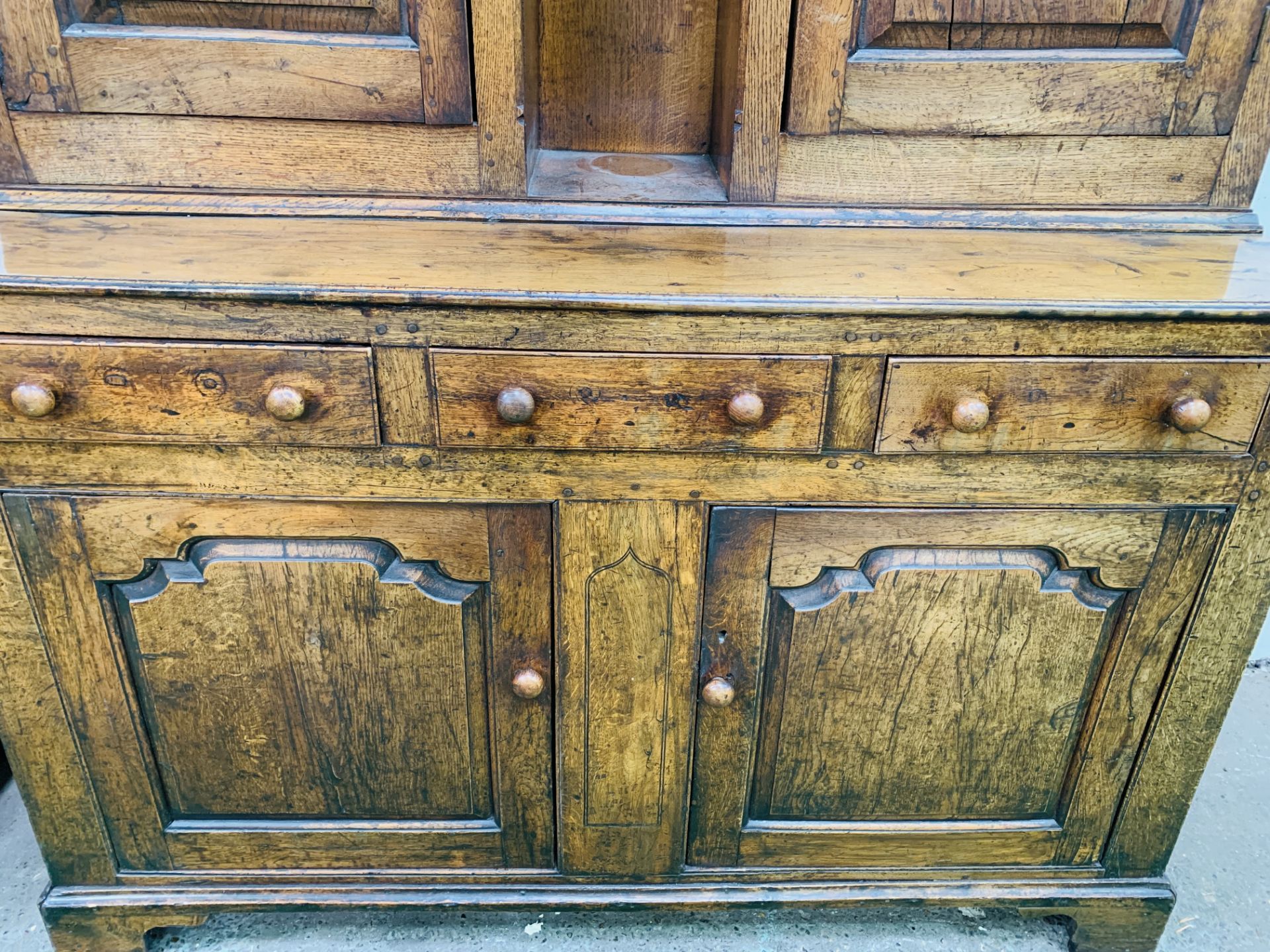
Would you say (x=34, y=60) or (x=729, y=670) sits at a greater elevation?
(x=34, y=60)

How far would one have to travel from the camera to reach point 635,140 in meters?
1.45

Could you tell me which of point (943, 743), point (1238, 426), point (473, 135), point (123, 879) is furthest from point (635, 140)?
point (123, 879)

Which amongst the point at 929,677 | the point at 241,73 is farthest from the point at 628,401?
the point at 241,73

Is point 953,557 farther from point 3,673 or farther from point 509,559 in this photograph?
point 3,673

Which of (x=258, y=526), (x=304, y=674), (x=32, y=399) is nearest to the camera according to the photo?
(x=32, y=399)

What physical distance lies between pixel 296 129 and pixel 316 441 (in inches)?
19.3

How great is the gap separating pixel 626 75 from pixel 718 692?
3.17 feet

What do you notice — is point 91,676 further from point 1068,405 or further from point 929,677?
point 1068,405

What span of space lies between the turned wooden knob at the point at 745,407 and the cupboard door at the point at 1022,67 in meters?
0.47

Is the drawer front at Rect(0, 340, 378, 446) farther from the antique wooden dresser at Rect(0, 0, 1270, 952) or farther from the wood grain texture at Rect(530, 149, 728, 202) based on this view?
the wood grain texture at Rect(530, 149, 728, 202)

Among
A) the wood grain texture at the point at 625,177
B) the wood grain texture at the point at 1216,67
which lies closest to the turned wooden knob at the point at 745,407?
the wood grain texture at the point at 625,177

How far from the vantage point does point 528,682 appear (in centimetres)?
124

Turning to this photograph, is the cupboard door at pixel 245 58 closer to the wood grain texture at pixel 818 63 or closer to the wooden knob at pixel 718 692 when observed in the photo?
the wood grain texture at pixel 818 63

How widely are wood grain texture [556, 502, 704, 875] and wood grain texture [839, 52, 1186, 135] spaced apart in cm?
65
